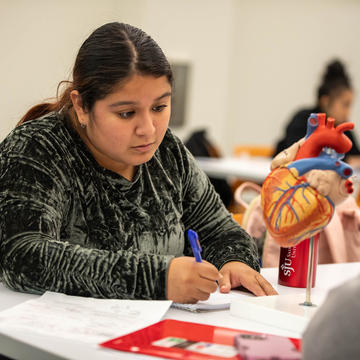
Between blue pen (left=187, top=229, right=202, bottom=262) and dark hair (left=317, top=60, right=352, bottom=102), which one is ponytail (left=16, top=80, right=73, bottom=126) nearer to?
blue pen (left=187, top=229, right=202, bottom=262)

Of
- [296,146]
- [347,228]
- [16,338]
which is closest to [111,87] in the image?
[296,146]

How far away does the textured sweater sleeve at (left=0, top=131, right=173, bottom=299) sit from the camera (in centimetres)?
132

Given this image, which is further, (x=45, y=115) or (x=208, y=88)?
(x=208, y=88)

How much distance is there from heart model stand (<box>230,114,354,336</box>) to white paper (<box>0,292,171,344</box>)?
0.61 feet

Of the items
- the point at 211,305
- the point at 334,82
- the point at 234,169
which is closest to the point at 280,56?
the point at 334,82

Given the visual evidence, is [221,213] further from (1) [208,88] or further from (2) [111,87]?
(1) [208,88]

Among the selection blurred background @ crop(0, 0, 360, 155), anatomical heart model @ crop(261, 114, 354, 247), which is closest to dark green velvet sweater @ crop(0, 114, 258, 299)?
anatomical heart model @ crop(261, 114, 354, 247)

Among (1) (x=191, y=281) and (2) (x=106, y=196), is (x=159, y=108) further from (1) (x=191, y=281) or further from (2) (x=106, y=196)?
(1) (x=191, y=281)

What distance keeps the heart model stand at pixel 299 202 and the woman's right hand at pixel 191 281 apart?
61mm

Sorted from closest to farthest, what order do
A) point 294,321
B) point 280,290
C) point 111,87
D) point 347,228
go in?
point 294,321 < point 111,87 < point 280,290 < point 347,228

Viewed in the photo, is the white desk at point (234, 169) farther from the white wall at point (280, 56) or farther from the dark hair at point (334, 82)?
the white wall at point (280, 56)

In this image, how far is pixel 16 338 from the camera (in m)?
1.10

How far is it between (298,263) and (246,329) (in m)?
0.41

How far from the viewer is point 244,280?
58.7 inches
